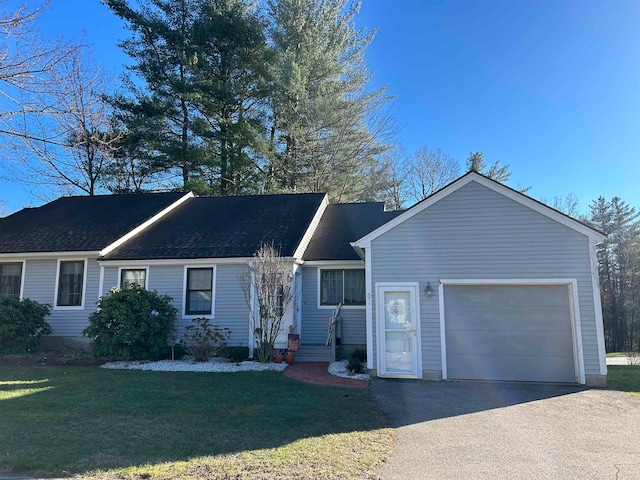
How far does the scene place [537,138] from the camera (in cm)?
1692

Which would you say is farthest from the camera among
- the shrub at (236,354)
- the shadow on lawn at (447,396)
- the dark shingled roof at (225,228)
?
the dark shingled roof at (225,228)

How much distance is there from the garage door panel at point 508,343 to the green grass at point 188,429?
2832mm

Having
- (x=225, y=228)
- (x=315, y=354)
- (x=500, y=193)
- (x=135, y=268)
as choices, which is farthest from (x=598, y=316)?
(x=135, y=268)

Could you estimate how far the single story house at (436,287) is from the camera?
356 inches

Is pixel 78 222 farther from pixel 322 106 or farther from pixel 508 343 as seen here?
pixel 508 343

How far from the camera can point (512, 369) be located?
909 centimetres

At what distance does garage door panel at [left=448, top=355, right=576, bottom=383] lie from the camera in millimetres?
8930

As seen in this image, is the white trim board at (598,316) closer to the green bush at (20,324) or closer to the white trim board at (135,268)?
the white trim board at (135,268)

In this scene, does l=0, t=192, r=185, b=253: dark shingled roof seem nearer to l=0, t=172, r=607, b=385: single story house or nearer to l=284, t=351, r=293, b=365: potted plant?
l=0, t=172, r=607, b=385: single story house

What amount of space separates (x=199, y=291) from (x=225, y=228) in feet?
8.36

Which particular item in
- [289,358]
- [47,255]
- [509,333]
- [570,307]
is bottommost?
[289,358]

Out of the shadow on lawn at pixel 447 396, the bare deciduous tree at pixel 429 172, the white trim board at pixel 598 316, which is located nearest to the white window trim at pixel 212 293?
the shadow on lawn at pixel 447 396

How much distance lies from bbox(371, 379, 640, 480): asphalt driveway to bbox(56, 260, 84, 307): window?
10136mm

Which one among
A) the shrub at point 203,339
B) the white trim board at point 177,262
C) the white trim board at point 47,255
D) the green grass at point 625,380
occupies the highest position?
the white trim board at point 47,255
